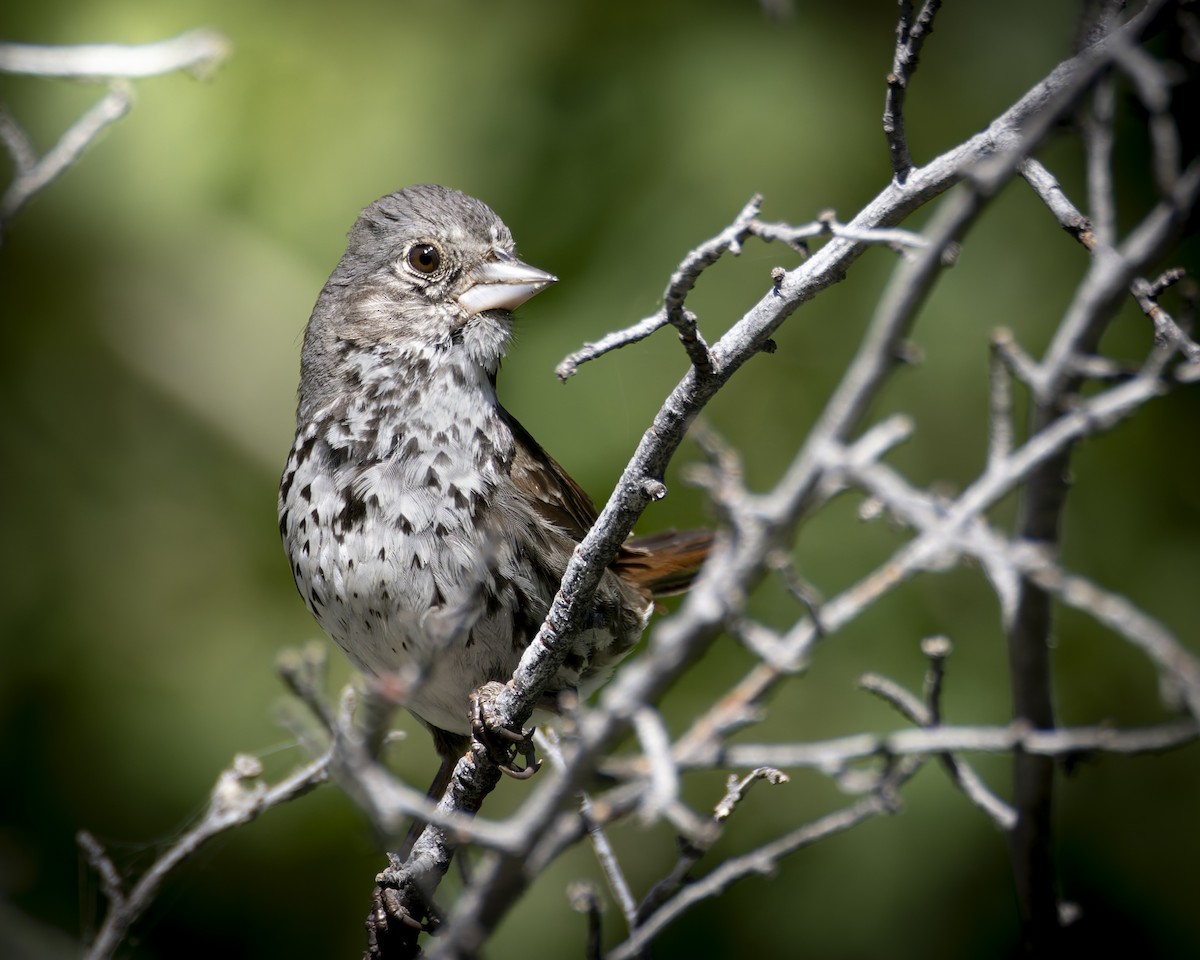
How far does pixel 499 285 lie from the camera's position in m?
3.32

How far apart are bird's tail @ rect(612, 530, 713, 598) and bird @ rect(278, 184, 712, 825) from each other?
0.09m

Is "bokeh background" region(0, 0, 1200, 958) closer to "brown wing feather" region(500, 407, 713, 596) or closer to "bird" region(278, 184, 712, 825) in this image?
"brown wing feather" region(500, 407, 713, 596)

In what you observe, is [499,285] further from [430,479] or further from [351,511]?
[351,511]

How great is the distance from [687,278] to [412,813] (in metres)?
0.86

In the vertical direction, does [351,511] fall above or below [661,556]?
above

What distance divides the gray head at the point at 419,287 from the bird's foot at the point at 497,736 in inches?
37.9

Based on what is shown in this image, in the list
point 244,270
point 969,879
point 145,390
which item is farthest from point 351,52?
point 969,879

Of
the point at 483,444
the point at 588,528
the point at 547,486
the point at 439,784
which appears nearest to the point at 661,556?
the point at 588,528

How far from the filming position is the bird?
9.68ft

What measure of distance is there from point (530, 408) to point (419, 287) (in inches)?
23.6

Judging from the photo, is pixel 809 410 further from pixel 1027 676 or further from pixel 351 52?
pixel 1027 676

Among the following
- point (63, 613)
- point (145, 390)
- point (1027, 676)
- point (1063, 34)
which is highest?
point (1063, 34)

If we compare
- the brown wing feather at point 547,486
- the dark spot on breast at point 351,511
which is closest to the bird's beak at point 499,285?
the brown wing feather at point 547,486

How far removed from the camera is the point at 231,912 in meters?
3.66
